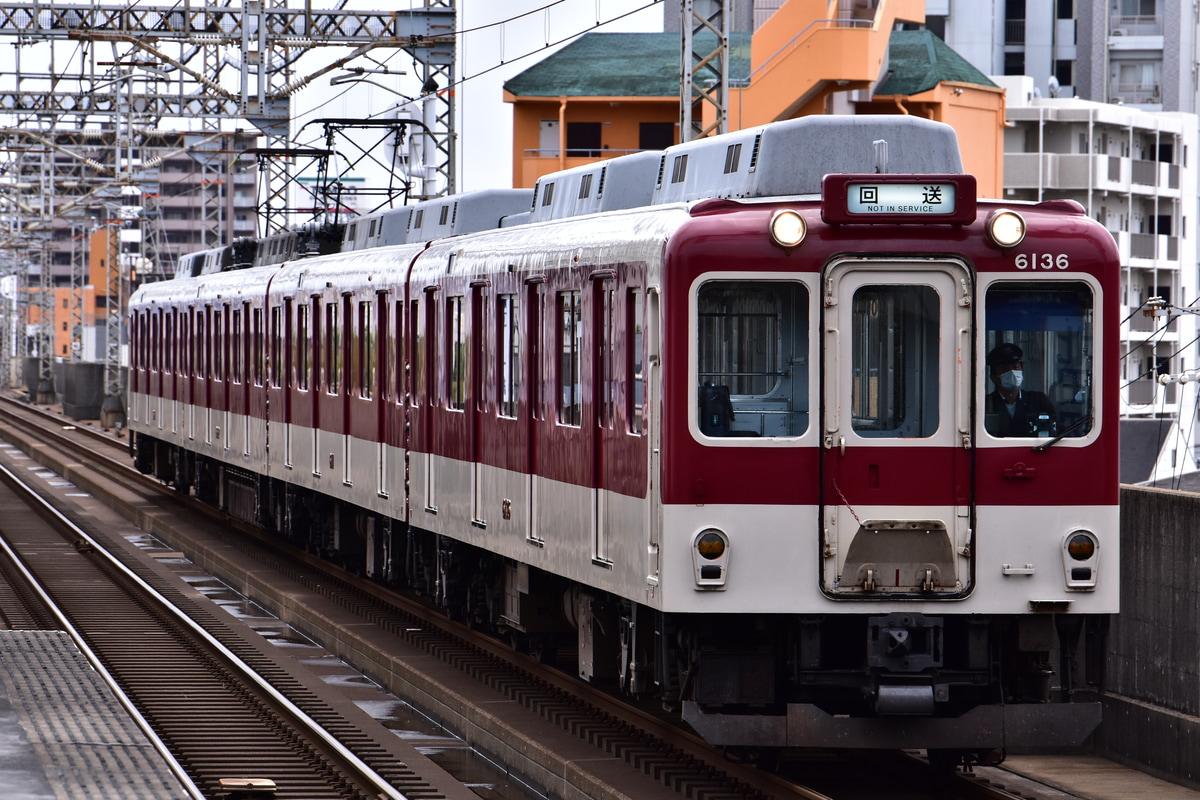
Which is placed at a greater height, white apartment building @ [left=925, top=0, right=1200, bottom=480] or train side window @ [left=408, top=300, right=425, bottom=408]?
white apartment building @ [left=925, top=0, right=1200, bottom=480]

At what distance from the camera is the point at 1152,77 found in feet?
184

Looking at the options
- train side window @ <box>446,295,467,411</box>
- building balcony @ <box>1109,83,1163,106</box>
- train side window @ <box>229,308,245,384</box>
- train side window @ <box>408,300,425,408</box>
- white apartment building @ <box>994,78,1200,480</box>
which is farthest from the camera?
building balcony @ <box>1109,83,1163,106</box>

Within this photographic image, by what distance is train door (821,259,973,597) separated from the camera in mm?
8359

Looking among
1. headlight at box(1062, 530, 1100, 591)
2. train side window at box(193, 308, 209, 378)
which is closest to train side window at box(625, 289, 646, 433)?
headlight at box(1062, 530, 1100, 591)

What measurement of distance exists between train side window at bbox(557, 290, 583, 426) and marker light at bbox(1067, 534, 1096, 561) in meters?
2.69

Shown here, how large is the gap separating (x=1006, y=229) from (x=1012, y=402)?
0.74 m

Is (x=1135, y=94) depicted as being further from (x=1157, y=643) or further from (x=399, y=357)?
(x=1157, y=643)

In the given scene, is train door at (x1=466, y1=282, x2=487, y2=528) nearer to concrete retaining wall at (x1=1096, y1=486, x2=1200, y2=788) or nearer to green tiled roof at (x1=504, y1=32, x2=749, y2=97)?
concrete retaining wall at (x1=1096, y1=486, x2=1200, y2=788)

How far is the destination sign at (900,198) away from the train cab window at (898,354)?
329 mm

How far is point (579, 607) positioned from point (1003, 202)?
3.40 m

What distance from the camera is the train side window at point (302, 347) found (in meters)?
18.4

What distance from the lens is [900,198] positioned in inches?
331

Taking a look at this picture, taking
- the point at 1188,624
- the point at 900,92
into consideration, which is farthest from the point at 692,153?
the point at 900,92

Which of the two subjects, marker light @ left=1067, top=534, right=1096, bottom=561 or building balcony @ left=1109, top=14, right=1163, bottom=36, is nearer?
marker light @ left=1067, top=534, right=1096, bottom=561
